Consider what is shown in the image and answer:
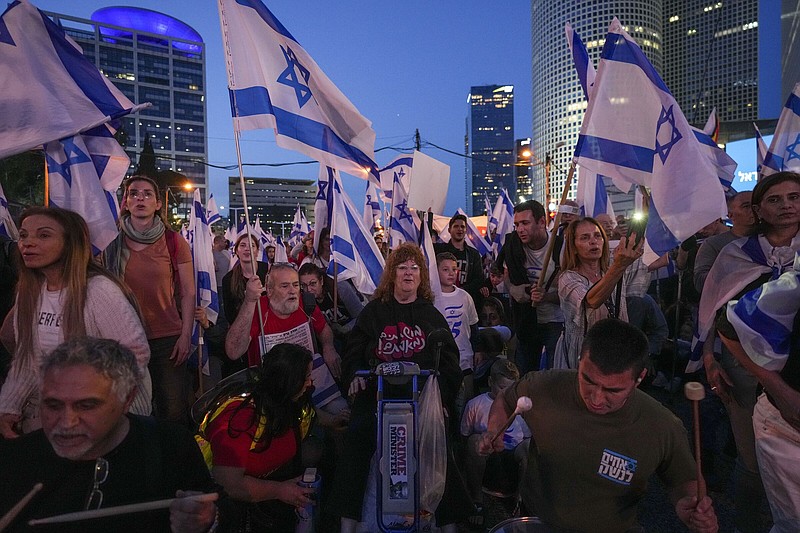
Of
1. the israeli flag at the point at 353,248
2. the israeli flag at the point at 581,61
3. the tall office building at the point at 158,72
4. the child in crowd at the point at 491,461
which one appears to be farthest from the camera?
the tall office building at the point at 158,72

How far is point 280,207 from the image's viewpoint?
73000mm

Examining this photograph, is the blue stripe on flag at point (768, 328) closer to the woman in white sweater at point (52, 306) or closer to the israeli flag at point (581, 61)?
the woman in white sweater at point (52, 306)

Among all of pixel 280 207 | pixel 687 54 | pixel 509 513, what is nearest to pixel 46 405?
pixel 509 513

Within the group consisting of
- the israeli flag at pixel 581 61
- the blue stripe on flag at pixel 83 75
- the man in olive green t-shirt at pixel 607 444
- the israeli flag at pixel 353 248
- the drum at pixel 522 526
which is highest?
the israeli flag at pixel 581 61

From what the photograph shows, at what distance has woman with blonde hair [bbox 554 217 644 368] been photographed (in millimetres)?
3518

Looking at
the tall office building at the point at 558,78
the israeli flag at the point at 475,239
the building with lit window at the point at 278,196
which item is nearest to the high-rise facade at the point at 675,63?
the tall office building at the point at 558,78

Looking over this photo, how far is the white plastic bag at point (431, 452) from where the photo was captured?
3.04 m

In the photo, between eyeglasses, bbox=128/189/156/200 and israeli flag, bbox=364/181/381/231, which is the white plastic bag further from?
israeli flag, bbox=364/181/381/231

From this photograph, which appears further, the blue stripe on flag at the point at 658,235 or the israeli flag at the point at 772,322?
the blue stripe on flag at the point at 658,235

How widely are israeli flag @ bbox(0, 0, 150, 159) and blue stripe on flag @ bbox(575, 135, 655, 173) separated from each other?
354cm

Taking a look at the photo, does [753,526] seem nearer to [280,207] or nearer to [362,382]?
[362,382]

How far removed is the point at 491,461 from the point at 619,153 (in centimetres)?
241

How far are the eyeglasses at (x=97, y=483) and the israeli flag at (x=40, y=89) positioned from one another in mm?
2814

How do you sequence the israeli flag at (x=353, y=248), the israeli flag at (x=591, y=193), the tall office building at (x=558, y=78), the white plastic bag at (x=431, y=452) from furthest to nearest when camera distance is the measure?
the tall office building at (x=558, y=78)
the israeli flag at (x=591, y=193)
the israeli flag at (x=353, y=248)
the white plastic bag at (x=431, y=452)
